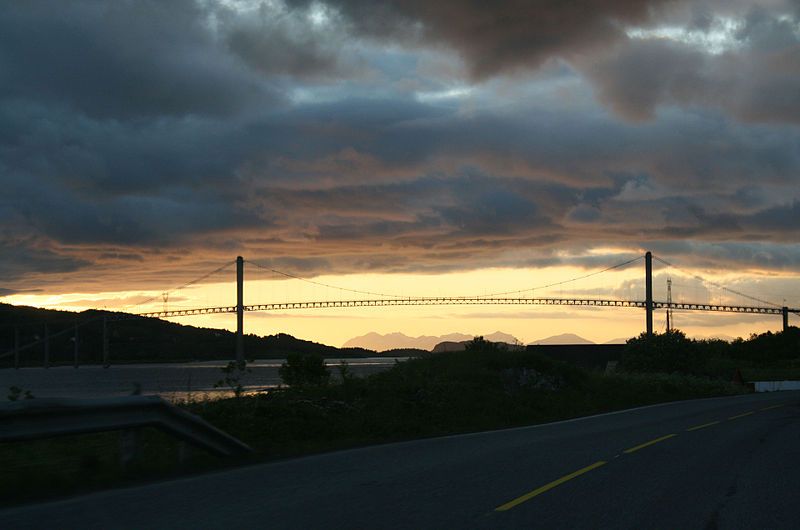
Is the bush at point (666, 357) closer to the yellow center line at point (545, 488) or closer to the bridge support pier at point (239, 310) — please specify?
the bridge support pier at point (239, 310)

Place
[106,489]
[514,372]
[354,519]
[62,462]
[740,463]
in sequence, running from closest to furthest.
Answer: [354,519] < [106,489] < [62,462] < [740,463] < [514,372]

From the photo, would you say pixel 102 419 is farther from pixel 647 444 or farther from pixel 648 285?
pixel 648 285

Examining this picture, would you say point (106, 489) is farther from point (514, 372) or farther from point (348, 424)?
point (514, 372)

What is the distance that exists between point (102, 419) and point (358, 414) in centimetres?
907

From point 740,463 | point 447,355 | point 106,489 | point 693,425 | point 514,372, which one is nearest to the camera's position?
point 106,489

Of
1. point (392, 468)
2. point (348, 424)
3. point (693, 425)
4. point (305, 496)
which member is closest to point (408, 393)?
point (348, 424)

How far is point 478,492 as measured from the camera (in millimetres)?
10664

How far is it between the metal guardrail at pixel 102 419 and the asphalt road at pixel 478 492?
1031 mm

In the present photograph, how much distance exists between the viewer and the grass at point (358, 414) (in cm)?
1208

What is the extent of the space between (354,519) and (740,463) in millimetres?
8127

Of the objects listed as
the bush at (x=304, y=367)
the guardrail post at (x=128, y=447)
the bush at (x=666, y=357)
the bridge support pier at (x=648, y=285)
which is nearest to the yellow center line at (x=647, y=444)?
the guardrail post at (x=128, y=447)

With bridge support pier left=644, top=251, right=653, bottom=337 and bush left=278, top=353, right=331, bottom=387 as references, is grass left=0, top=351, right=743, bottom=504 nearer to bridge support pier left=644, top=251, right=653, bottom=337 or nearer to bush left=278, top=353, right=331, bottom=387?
bush left=278, top=353, right=331, bottom=387

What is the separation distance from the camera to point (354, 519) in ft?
29.2

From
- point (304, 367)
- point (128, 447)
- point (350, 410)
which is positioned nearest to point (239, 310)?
point (304, 367)
